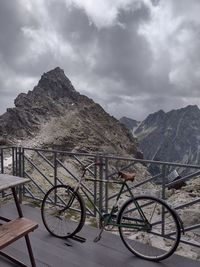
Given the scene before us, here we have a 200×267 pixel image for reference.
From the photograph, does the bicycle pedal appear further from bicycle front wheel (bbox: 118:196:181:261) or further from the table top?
the table top

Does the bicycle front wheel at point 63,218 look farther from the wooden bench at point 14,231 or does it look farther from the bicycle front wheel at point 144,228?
the wooden bench at point 14,231

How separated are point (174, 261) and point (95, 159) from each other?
256 centimetres

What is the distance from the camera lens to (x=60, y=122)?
186ft

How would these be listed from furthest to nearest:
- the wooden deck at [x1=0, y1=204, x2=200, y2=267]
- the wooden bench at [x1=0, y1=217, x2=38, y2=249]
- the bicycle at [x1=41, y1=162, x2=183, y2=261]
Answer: the bicycle at [x1=41, y1=162, x2=183, y2=261]
the wooden deck at [x1=0, y1=204, x2=200, y2=267]
the wooden bench at [x1=0, y1=217, x2=38, y2=249]

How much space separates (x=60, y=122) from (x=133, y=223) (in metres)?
52.0

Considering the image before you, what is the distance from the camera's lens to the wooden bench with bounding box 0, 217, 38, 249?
12.9 ft

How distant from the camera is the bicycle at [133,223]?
518 cm

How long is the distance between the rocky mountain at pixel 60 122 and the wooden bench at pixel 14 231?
35.2m

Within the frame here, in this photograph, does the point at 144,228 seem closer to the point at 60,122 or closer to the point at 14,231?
the point at 14,231

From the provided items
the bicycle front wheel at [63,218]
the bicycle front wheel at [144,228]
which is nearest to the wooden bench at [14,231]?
the bicycle front wheel at [63,218]

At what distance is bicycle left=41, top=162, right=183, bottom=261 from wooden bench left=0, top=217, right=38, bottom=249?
156 cm

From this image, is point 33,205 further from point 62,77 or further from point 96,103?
point 62,77

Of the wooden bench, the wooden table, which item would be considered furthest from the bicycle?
the wooden bench

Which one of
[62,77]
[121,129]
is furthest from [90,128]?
[62,77]
